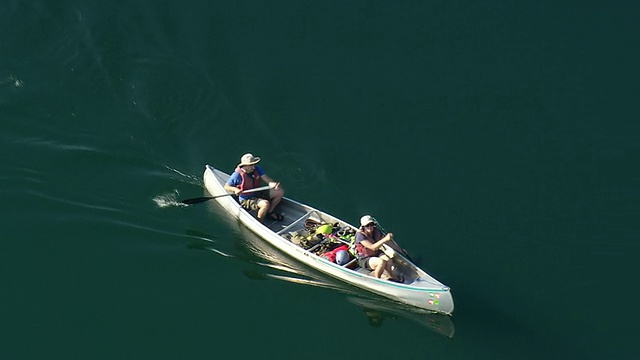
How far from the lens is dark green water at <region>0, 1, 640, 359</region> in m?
23.4

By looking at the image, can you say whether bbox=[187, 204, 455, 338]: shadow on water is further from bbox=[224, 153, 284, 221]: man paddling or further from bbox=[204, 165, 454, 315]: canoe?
bbox=[224, 153, 284, 221]: man paddling

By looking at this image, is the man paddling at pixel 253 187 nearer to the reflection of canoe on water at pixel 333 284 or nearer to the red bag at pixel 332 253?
the reflection of canoe on water at pixel 333 284

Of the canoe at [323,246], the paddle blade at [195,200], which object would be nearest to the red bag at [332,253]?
the canoe at [323,246]

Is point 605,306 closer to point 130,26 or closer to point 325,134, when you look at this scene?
point 325,134

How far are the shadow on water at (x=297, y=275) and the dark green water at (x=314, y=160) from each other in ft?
0.55

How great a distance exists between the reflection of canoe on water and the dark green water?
21cm

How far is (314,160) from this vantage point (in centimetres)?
2795

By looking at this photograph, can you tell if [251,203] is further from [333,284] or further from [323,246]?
[333,284]

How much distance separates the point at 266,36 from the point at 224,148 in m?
5.23

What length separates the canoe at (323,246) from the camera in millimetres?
23516

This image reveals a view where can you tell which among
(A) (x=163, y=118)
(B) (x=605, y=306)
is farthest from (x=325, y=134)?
(B) (x=605, y=306)

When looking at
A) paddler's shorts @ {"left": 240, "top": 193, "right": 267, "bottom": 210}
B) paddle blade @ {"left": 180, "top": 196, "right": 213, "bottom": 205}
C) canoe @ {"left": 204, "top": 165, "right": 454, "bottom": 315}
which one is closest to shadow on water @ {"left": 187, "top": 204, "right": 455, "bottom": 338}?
canoe @ {"left": 204, "top": 165, "right": 454, "bottom": 315}

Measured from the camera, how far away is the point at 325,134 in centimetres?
2880

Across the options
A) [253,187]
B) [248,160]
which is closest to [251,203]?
[253,187]
